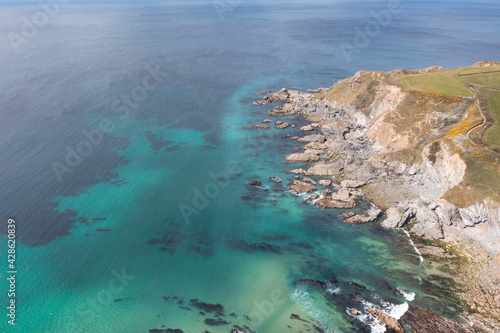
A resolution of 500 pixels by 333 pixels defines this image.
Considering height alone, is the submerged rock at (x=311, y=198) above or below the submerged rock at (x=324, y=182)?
below

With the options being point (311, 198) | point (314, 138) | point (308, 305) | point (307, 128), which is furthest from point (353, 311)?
point (307, 128)

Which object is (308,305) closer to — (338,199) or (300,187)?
(338,199)

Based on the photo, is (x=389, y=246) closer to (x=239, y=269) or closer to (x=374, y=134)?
(x=239, y=269)

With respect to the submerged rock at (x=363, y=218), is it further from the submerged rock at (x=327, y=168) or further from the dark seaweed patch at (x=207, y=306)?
the dark seaweed patch at (x=207, y=306)

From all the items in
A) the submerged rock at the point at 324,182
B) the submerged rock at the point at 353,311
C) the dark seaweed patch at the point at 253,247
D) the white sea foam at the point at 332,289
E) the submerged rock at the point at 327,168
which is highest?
the submerged rock at the point at 327,168

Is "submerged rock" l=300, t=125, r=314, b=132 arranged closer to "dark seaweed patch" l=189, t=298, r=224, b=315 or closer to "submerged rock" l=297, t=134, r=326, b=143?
"submerged rock" l=297, t=134, r=326, b=143

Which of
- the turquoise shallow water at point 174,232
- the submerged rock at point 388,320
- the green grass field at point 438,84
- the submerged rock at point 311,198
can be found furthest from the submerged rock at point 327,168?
the submerged rock at point 388,320
